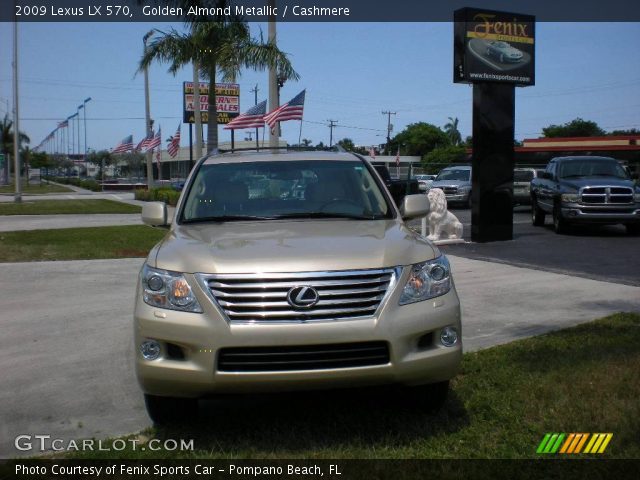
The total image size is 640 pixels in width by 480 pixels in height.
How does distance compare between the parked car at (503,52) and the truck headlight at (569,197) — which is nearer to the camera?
the parked car at (503,52)

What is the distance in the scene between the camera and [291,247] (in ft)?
14.2

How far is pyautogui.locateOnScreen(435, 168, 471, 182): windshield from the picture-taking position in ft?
96.8

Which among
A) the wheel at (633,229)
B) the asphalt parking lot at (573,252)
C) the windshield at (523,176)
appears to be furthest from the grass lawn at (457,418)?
the windshield at (523,176)

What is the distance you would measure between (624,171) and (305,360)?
50.6 feet

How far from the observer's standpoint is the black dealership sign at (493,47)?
14.9m

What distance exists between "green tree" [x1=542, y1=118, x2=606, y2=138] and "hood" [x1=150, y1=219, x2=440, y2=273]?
9519 cm

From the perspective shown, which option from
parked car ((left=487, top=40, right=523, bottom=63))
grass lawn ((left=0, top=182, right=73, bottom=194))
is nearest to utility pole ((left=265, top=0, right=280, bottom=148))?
parked car ((left=487, top=40, right=523, bottom=63))

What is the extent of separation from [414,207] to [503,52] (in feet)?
36.0

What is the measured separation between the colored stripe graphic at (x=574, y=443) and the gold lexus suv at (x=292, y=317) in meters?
0.68

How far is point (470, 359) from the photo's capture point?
19.7 ft

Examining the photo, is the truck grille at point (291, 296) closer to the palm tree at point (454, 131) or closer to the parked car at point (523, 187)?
the parked car at point (523, 187)

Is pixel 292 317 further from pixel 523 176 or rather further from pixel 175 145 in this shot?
pixel 175 145

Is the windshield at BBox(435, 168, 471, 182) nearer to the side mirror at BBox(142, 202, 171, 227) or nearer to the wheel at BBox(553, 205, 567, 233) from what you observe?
the wheel at BBox(553, 205, 567, 233)

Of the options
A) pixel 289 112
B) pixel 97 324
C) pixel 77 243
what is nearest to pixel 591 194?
pixel 289 112
